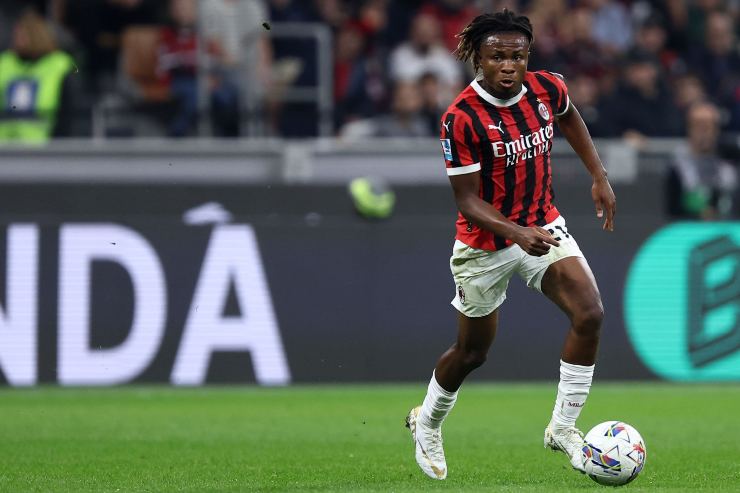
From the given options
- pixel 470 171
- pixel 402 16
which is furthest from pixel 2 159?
pixel 470 171

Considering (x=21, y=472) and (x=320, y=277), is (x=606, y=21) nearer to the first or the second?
(x=320, y=277)

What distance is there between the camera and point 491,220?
7.24 m

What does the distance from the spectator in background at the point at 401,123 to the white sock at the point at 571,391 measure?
8.12m

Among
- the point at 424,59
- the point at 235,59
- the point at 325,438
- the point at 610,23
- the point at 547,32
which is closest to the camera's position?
the point at 325,438

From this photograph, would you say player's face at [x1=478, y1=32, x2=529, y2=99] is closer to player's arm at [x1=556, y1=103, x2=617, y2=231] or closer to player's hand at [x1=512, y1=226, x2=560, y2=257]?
player's arm at [x1=556, y1=103, x2=617, y2=231]

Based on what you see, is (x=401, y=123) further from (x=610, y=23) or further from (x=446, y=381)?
(x=446, y=381)

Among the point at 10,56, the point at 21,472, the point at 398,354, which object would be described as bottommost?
the point at 398,354

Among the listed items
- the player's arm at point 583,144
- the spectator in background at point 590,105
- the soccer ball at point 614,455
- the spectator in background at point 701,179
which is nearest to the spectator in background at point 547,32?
the spectator in background at point 590,105

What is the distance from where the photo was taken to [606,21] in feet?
58.8

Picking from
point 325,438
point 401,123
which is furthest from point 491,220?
point 401,123

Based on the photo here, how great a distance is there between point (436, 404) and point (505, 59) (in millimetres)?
1838

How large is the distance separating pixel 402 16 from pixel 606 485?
1080 centimetres

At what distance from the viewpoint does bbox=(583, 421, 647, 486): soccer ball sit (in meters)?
7.02

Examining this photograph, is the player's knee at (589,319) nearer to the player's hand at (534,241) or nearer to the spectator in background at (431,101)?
the player's hand at (534,241)
